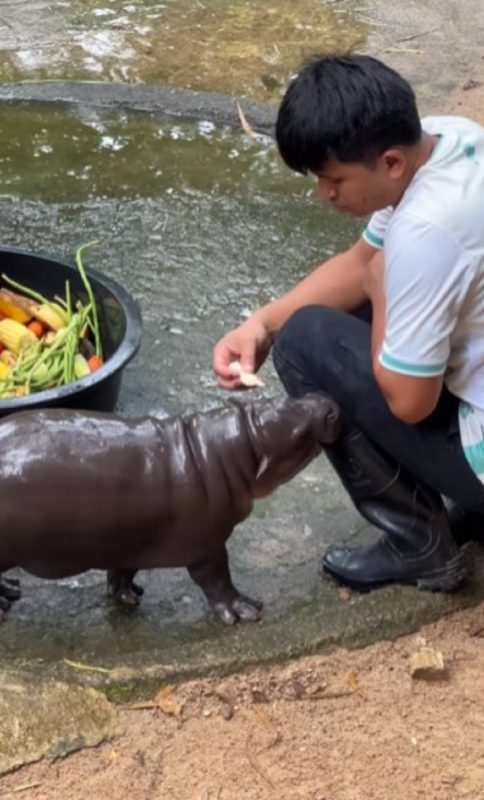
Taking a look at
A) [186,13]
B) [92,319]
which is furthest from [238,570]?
[186,13]

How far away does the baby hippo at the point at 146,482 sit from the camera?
2854 mm

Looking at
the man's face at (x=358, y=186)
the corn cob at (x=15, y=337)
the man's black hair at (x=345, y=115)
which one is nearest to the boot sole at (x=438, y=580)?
the man's face at (x=358, y=186)

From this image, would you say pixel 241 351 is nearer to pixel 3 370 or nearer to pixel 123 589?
pixel 123 589

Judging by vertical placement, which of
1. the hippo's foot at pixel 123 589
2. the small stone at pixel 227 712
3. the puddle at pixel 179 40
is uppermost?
the small stone at pixel 227 712

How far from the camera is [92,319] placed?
154 inches

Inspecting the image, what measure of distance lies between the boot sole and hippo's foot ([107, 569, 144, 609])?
1.92 feet

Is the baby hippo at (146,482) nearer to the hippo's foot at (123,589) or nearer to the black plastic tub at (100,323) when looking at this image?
the hippo's foot at (123,589)

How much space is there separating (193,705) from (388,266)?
1.12m

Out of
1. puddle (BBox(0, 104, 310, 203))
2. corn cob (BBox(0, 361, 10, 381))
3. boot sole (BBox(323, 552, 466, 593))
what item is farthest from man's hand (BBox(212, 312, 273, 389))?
puddle (BBox(0, 104, 310, 203))

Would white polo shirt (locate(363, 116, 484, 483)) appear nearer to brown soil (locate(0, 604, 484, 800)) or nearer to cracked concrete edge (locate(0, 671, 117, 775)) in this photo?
brown soil (locate(0, 604, 484, 800))

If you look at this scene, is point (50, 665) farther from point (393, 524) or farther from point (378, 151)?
point (378, 151)

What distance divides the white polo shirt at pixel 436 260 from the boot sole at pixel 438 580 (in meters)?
0.70

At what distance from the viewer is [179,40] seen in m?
7.68

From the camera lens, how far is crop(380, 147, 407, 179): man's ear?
2.69 meters
